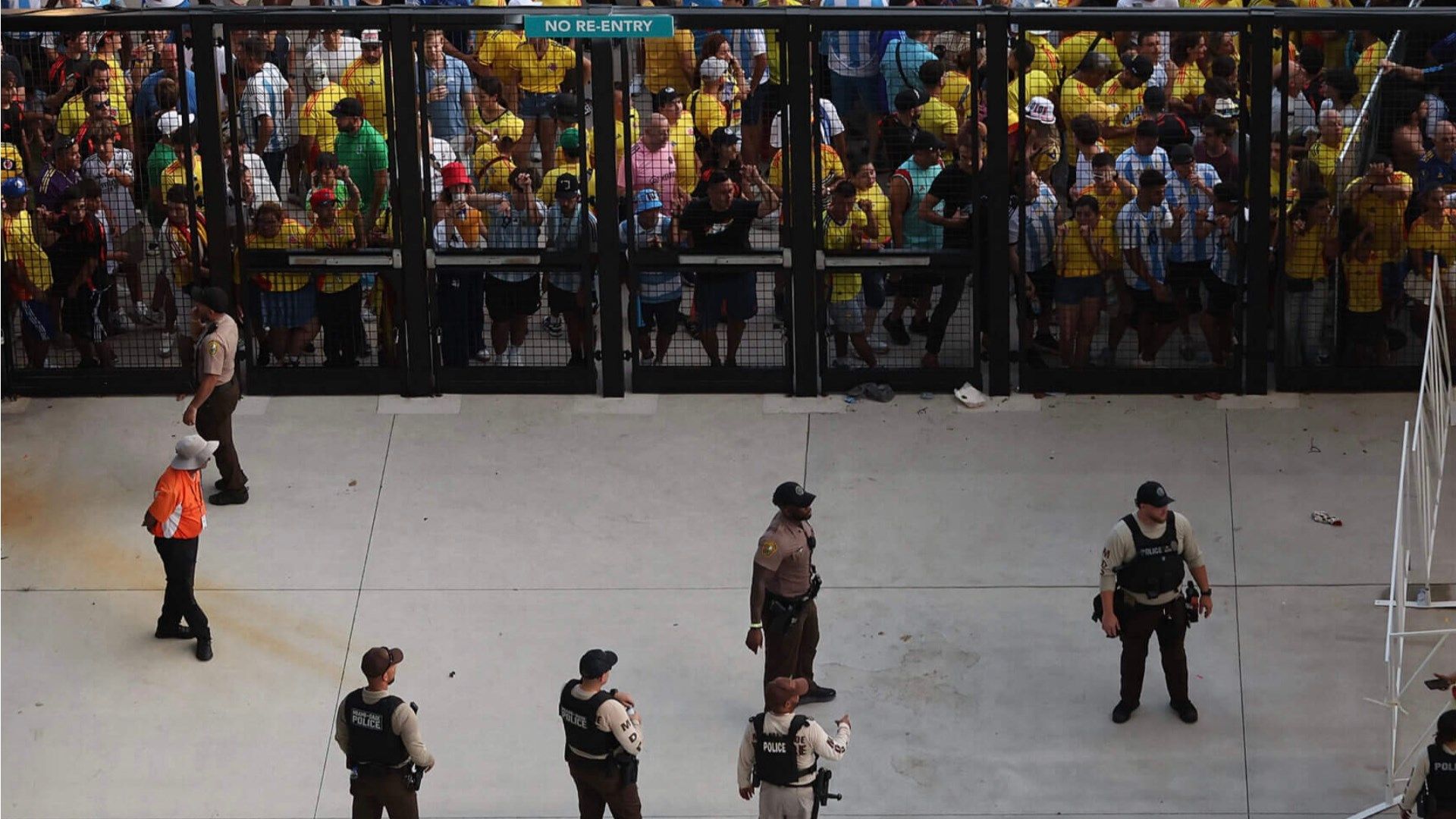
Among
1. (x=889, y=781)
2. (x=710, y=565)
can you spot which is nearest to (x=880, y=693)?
(x=889, y=781)

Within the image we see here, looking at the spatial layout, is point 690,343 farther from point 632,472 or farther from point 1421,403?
point 1421,403

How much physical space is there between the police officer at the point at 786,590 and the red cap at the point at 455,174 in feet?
15.2

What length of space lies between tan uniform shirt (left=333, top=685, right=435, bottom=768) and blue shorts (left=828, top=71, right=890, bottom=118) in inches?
237

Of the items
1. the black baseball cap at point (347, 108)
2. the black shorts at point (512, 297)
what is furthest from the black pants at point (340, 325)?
the black baseball cap at point (347, 108)

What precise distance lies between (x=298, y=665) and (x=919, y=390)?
5118 mm

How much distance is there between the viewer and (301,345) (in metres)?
17.0

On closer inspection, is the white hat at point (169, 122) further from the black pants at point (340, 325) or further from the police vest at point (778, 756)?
the police vest at point (778, 756)

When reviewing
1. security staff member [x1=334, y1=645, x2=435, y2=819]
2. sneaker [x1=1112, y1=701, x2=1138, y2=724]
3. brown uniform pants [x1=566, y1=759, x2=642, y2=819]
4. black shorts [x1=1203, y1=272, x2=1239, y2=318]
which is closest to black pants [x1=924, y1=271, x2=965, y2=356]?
black shorts [x1=1203, y1=272, x2=1239, y2=318]

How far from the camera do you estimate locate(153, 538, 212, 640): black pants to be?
13.6 metres

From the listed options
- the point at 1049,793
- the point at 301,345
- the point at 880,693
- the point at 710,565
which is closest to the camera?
the point at 1049,793

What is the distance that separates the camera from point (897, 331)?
55.0ft

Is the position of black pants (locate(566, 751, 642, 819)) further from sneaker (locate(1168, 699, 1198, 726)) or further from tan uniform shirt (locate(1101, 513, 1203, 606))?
sneaker (locate(1168, 699, 1198, 726))

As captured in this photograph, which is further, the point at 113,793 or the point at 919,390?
the point at 919,390

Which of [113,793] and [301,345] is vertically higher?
[301,345]
